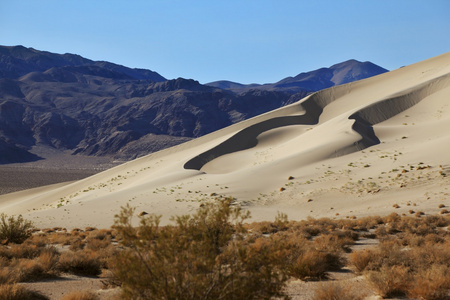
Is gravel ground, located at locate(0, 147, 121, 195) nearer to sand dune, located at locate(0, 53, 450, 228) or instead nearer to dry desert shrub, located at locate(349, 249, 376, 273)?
sand dune, located at locate(0, 53, 450, 228)

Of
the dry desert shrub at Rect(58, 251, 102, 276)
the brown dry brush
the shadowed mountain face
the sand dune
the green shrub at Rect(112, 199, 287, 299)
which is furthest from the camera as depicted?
the shadowed mountain face

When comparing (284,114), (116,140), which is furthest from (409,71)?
(116,140)

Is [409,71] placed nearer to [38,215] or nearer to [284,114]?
[284,114]

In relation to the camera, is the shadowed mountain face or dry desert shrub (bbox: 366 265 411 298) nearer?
dry desert shrub (bbox: 366 265 411 298)

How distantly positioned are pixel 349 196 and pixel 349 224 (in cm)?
853

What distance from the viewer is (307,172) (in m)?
29.2

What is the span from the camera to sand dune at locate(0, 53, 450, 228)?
79.0 feet

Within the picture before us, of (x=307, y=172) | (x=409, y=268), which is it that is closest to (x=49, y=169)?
(x=307, y=172)

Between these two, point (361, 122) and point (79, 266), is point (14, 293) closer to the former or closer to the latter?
point (79, 266)

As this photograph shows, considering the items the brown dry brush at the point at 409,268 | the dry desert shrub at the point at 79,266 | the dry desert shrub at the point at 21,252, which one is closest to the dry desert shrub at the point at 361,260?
the brown dry brush at the point at 409,268

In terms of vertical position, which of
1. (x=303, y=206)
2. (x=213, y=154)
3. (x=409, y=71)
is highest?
(x=409, y=71)

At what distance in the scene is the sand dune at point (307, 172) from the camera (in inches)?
948

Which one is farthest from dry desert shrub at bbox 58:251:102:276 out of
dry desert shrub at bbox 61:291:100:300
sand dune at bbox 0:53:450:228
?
sand dune at bbox 0:53:450:228

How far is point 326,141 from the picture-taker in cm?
3484
